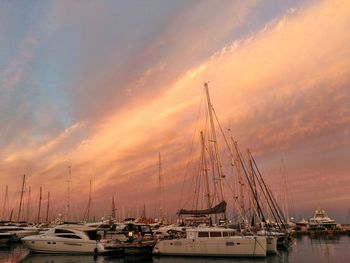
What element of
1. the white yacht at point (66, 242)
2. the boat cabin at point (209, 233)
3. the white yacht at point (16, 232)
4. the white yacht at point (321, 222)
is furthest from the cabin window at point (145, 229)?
the white yacht at point (321, 222)

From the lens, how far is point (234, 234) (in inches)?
1518

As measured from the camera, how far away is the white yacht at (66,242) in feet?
137

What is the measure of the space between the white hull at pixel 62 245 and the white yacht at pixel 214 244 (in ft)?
26.5

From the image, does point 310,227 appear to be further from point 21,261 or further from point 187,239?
point 21,261

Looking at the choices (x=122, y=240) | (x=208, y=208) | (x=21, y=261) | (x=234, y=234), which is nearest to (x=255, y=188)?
(x=208, y=208)

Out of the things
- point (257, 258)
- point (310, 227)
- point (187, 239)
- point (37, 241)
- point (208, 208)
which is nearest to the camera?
point (257, 258)

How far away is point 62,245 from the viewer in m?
42.0

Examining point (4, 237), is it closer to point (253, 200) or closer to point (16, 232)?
point (16, 232)

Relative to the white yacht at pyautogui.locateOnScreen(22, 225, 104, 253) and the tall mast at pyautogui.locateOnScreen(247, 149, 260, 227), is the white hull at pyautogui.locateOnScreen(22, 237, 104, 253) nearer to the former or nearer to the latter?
the white yacht at pyautogui.locateOnScreen(22, 225, 104, 253)

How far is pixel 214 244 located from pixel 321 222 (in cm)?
6060

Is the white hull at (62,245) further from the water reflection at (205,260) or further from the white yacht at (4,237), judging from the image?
the white yacht at (4,237)

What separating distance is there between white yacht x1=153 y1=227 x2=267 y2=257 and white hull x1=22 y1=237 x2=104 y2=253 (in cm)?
807

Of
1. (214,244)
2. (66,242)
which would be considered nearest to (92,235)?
(66,242)

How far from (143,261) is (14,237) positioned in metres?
33.3
